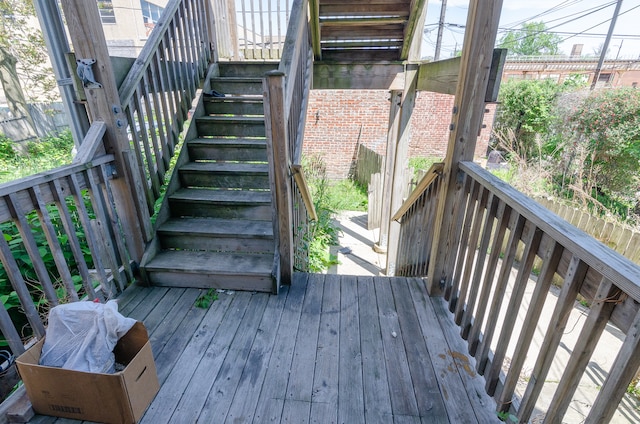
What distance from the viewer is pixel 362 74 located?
12.6 ft

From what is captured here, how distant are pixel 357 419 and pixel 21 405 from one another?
1.56 meters

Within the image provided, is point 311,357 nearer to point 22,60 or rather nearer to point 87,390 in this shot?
point 87,390

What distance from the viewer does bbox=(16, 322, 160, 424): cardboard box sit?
135 centimetres

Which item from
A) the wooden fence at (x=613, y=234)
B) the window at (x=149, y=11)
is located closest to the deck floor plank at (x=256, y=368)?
the wooden fence at (x=613, y=234)

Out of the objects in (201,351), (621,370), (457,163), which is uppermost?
(457,163)

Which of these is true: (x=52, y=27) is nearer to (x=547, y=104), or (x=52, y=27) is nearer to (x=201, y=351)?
(x=201, y=351)

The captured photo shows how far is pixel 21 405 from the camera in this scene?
57.4 inches

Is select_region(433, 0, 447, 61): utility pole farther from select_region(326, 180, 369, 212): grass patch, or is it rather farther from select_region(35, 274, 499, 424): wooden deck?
select_region(35, 274, 499, 424): wooden deck

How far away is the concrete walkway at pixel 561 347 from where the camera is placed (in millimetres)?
2633

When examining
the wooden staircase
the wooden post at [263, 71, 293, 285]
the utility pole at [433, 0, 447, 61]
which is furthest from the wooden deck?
the utility pole at [433, 0, 447, 61]

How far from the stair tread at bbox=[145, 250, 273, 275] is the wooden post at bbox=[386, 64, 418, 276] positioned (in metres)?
2.10

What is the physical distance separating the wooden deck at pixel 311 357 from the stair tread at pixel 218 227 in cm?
45

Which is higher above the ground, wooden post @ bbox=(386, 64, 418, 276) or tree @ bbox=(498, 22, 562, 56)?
tree @ bbox=(498, 22, 562, 56)

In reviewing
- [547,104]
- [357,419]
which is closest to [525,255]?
[357,419]
